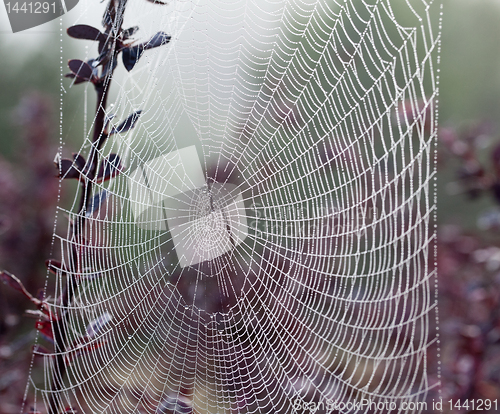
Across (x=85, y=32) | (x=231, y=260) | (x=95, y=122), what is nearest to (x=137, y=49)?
(x=85, y=32)

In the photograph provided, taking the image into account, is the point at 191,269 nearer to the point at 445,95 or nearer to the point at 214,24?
the point at 214,24

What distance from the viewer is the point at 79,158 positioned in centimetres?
125

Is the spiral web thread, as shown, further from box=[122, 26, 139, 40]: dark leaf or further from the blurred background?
box=[122, 26, 139, 40]: dark leaf

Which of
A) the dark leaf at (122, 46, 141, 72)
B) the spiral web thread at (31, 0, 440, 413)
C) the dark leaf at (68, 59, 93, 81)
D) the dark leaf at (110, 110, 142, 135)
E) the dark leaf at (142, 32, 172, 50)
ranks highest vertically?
the dark leaf at (142, 32, 172, 50)

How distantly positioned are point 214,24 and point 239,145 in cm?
78

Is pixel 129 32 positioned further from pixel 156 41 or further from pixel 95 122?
pixel 95 122

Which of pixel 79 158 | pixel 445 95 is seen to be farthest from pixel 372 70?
pixel 79 158

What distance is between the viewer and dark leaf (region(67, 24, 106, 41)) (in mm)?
1164

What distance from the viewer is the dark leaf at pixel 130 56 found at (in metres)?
1.23

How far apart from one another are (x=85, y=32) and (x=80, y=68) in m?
0.10

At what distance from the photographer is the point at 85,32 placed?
46.8 inches

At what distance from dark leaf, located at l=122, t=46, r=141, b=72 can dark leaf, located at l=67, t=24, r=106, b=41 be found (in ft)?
0.23

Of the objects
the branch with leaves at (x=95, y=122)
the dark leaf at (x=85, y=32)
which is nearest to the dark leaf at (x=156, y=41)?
the branch with leaves at (x=95, y=122)

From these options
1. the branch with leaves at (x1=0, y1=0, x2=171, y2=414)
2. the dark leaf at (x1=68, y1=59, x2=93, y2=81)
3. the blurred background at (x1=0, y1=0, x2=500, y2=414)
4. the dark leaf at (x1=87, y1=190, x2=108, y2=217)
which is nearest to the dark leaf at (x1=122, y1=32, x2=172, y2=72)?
the branch with leaves at (x1=0, y1=0, x2=171, y2=414)
